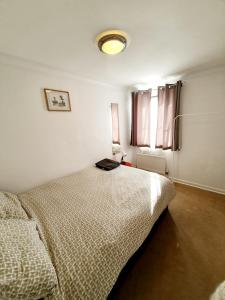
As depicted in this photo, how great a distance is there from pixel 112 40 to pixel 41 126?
1499mm

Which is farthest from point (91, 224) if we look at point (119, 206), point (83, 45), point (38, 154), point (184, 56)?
point (184, 56)

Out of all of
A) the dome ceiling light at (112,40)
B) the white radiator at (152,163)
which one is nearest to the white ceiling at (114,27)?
the dome ceiling light at (112,40)

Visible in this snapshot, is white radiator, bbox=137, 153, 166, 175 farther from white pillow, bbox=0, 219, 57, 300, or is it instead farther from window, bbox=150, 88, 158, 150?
white pillow, bbox=0, 219, 57, 300

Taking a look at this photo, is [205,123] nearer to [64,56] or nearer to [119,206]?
[119,206]

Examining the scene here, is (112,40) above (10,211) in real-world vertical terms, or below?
above

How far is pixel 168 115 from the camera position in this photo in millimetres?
3049

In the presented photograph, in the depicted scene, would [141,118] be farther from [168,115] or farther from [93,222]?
[93,222]

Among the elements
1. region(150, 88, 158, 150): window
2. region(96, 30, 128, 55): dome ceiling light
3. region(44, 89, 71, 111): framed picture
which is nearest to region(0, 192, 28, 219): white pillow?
region(44, 89, 71, 111): framed picture

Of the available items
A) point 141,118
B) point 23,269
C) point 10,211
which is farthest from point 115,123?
point 23,269

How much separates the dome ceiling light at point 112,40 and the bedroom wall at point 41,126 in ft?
3.52

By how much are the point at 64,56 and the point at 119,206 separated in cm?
195

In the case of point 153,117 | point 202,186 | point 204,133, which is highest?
point 153,117

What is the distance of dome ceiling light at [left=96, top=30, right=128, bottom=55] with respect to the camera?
1.40 metres

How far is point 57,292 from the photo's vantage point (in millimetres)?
788
